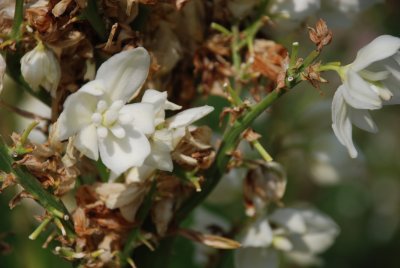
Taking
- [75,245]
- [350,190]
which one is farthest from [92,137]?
[350,190]

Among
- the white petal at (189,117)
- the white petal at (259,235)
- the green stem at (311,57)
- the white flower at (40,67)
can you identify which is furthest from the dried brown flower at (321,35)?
the white petal at (259,235)

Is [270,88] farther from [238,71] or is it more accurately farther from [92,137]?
[92,137]

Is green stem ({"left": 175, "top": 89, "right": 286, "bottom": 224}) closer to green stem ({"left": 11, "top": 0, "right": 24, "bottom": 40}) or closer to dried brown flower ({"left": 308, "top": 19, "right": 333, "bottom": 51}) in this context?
dried brown flower ({"left": 308, "top": 19, "right": 333, "bottom": 51})

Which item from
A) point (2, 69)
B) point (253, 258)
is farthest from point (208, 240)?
point (2, 69)

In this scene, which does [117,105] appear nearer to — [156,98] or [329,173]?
[156,98]

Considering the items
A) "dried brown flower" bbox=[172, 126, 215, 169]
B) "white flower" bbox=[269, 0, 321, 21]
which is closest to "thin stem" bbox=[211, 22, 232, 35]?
"white flower" bbox=[269, 0, 321, 21]
